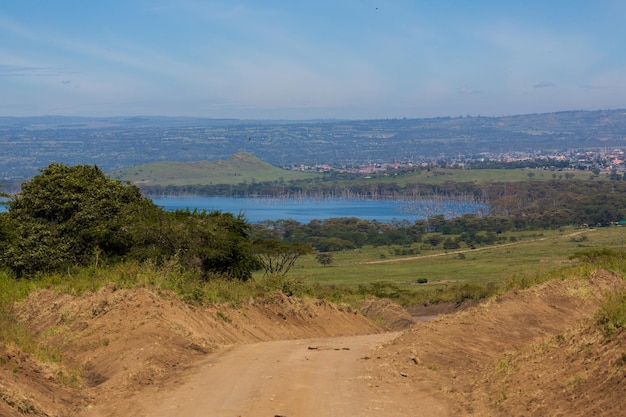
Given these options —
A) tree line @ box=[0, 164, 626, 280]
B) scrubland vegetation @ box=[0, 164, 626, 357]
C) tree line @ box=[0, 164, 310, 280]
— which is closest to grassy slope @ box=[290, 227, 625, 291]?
scrubland vegetation @ box=[0, 164, 626, 357]

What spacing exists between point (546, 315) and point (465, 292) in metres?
30.3

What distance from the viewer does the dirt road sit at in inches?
456

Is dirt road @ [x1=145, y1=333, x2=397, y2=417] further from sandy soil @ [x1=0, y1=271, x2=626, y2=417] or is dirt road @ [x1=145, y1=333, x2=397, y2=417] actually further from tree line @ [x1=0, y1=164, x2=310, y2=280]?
tree line @ [x1=0, y1=164, x2=310, y2=280]

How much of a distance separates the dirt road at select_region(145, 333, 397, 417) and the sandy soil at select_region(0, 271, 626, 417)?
0.09ft

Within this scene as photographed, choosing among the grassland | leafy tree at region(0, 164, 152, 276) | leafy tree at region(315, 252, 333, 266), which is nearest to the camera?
leafy tree at region(0, 164, 152, 276)

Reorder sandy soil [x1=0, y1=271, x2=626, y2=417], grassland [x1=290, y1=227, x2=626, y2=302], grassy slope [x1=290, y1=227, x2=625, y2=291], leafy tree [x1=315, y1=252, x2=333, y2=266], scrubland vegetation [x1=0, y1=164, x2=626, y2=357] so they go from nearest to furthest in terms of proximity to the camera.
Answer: sandy soil [x1=0, y1=271, x2=626, y2=417], scrubland vegetation [x1=0, y1=164, x2=626, y2=357], grassland [x1=290, y1=227, x2=626, y2=302], grassy slope [x1=290, y1=227, x2=625, y2=291], leafy tree [x1=315, y1=252, x2=333, y2=266]

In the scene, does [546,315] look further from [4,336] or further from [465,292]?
[465,292]

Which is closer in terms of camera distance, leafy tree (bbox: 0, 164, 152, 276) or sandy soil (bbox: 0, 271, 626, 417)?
sandy soil (bbox: 0, 271, 626, 417)

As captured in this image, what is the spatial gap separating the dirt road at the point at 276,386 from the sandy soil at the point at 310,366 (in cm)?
3

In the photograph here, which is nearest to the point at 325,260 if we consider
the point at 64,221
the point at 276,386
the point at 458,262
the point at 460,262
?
the point at 458,262

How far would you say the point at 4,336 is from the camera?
45.4 feet

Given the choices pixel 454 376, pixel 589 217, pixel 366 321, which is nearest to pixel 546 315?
pixel 454 376

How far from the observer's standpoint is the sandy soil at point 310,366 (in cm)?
1153

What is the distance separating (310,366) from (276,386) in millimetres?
1998
